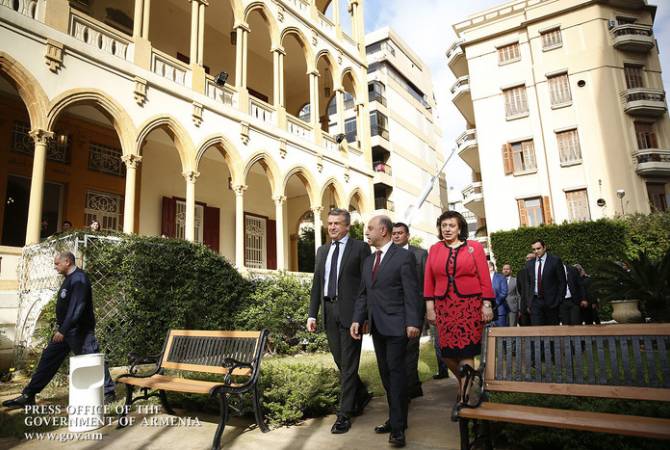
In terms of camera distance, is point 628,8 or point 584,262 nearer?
point 584,262

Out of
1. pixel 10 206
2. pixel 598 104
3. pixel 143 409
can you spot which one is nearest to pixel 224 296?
pixel 143 409

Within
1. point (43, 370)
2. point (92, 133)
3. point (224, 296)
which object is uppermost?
point (92, 133)

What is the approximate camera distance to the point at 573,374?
10.9 ft

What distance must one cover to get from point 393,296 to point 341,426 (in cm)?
136

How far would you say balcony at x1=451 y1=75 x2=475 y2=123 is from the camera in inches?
1094

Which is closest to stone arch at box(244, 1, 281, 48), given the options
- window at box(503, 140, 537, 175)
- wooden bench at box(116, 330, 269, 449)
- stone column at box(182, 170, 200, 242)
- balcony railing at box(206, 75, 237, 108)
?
balcony railing at box(206, 75, 237, 108)

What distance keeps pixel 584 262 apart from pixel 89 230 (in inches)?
689

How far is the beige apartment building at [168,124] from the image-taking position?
32.3 feet

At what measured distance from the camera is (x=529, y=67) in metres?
25.0

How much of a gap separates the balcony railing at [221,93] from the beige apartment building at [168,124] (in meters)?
0.05

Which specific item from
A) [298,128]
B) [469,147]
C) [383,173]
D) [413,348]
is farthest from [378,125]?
[413,348]

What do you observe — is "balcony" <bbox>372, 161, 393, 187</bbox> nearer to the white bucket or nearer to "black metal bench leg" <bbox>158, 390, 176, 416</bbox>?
"black metal bench leg" <bbox>158, 390, 176, 416</bbox>

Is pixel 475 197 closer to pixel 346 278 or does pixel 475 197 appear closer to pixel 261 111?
pixel 261 111

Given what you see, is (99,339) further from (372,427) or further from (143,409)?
(372,427)
